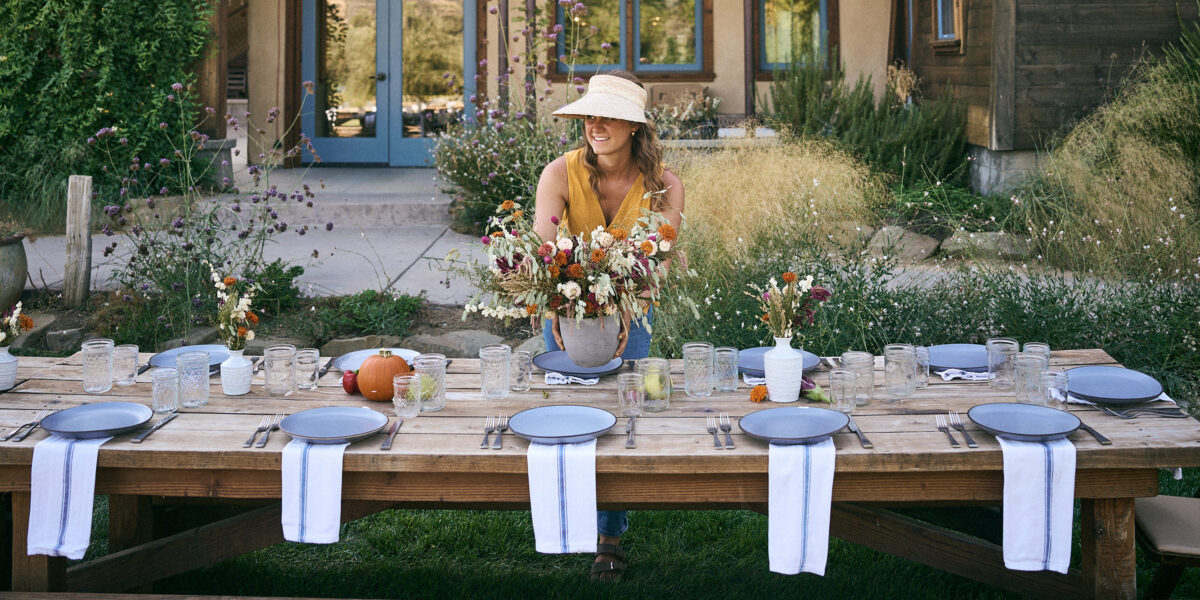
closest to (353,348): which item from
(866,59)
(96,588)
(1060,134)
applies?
(96,588)

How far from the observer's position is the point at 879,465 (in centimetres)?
238

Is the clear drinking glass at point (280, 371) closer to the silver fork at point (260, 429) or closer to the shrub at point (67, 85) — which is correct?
the silver fork at point (260, 429)

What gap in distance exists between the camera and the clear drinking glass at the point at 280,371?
2906 mm

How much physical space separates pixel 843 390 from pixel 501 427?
85 cm

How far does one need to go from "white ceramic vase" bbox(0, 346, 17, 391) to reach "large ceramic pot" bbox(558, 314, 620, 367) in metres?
1.47

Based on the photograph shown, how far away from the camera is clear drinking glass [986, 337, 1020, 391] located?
115 inches

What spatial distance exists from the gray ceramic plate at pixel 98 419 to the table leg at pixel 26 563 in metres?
0.19

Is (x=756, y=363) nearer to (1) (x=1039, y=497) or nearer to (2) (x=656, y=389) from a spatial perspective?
(2) (x=656, y=389)

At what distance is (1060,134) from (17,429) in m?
7.45

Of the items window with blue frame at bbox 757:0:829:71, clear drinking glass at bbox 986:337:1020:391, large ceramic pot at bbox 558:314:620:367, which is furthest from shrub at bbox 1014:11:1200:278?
window with blue frame at bbox 757:0:829:71

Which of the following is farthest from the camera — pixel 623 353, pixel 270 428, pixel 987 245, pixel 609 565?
pixel 987 245

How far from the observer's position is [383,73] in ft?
36.3

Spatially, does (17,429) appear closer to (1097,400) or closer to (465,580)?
(465,580)

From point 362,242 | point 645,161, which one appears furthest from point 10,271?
point 645,161
